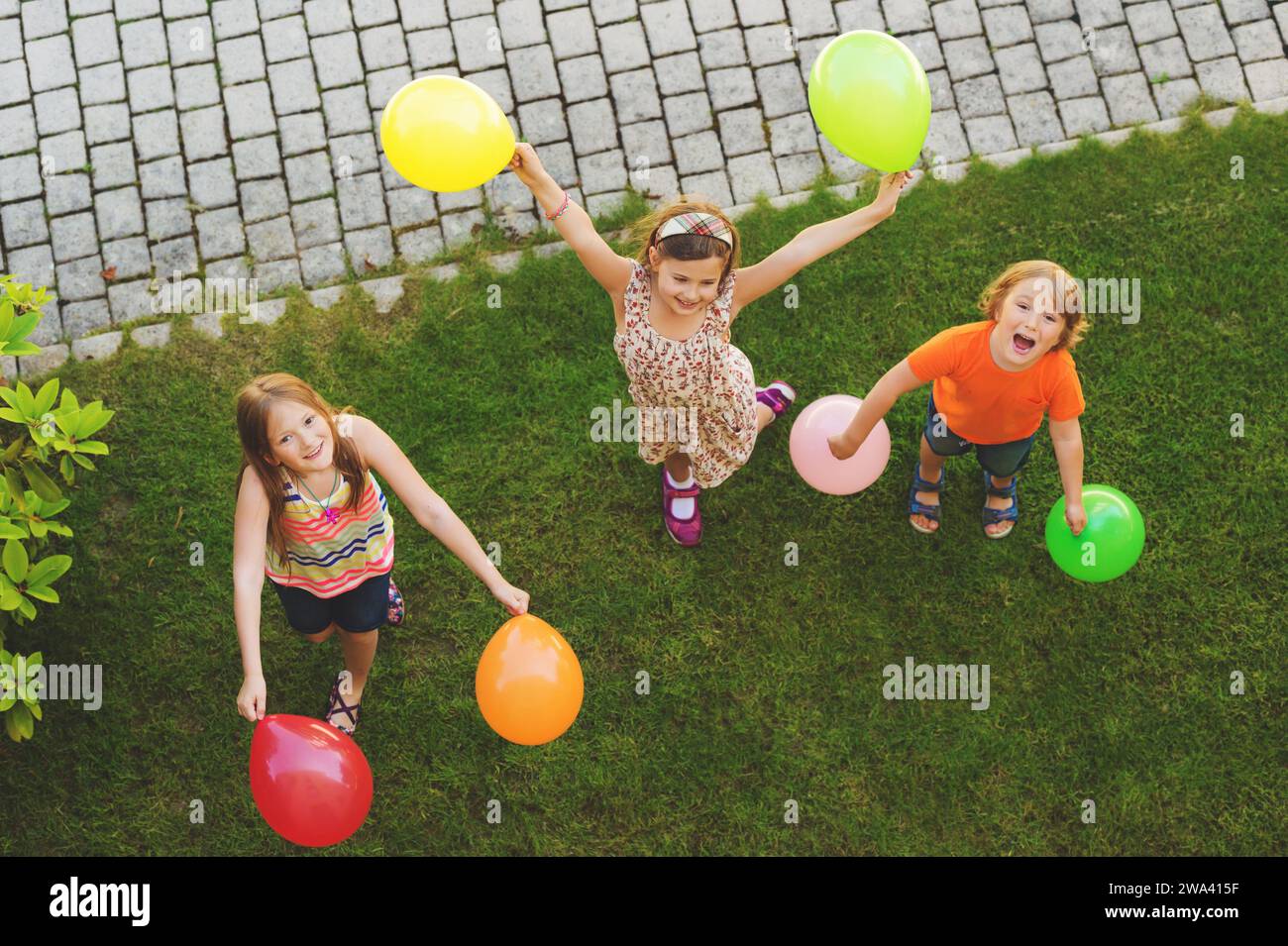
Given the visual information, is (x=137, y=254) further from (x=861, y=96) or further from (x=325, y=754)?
(x=861, y=96)

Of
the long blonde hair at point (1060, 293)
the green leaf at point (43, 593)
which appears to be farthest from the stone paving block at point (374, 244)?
the long blonde hair at point (1060, 293)

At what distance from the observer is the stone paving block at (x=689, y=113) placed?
5.86 meters

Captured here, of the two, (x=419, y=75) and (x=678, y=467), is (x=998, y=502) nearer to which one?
(x=678, y=467)

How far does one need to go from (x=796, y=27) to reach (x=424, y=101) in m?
3.12

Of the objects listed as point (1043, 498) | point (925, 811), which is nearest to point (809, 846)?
point (925, 811)

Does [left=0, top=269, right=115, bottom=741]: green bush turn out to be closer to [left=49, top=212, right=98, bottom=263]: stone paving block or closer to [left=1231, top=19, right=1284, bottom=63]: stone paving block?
[left=49, top=212, right=98, bottom=263]: stone paving block

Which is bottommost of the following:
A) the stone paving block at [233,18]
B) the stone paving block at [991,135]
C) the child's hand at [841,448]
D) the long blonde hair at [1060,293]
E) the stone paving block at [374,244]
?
the child's hand at [841,448]

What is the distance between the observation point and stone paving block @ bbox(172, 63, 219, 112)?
5.89m

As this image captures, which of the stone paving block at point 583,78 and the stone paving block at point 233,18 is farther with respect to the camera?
the stone paving block at point 233,18

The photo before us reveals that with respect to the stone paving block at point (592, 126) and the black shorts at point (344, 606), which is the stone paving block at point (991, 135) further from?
the black shorts at point (344, 606)

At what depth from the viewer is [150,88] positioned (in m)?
5.91

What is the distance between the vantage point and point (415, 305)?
5.64 metres

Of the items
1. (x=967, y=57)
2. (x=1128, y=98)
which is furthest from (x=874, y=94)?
(x=1128, y=98)

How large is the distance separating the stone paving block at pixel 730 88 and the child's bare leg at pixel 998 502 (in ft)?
8.42
